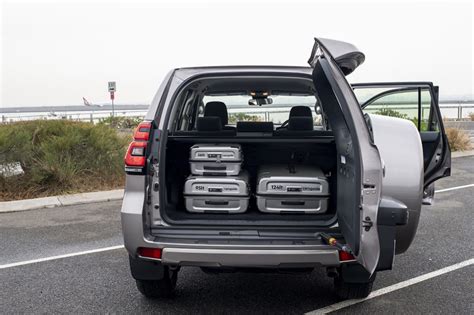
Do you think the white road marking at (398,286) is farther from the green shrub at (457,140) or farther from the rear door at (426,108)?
the green shrub at (457,140)

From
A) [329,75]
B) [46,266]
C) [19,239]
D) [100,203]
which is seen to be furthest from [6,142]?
[329,75]

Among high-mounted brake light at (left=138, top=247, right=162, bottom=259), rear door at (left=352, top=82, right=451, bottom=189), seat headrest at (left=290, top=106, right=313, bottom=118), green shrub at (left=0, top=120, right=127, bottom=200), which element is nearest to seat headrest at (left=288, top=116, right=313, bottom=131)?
rear door at (left=352, top=82, right=451, bottom=189)

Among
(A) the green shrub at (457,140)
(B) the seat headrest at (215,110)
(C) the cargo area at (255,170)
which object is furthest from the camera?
(A) the green shrub at (457,140)

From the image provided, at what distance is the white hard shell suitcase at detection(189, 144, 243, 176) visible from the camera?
3.54 m

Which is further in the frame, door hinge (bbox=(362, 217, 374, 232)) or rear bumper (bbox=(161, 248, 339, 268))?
rear bumper (bbox=(161, 248, 339, 268))

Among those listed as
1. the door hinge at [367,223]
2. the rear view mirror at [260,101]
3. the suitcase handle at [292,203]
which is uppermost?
the rear view mirror at [260,101]

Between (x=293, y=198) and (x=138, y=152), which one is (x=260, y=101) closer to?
(x=293, y=198)

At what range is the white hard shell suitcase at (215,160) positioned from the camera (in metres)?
3.54

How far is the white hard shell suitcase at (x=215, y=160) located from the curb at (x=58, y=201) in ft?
13.2

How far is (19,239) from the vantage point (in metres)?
5.09

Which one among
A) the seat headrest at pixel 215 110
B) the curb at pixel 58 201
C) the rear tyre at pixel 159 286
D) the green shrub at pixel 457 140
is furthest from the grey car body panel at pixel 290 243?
the green shrub at pixel 457 140

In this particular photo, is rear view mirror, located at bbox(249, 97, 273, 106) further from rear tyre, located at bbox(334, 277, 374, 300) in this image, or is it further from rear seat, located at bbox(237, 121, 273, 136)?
rear tyre, located at bbox(334, 277, 374, 300)

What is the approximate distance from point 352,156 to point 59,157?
6.29 metres

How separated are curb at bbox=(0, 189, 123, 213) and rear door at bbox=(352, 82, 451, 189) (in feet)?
14.8
